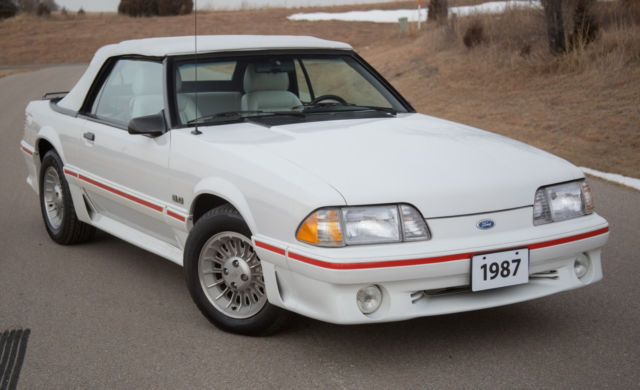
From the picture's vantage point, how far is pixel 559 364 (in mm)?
3670

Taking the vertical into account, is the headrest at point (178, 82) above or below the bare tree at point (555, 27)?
below

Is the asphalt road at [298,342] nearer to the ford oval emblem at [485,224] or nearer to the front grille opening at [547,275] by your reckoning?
the front grille opening at [547,275]

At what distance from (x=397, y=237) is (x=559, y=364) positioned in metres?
0.97

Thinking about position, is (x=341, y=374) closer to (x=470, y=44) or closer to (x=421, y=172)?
(x=421, y=172)

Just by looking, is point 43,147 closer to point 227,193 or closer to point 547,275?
point 227,193

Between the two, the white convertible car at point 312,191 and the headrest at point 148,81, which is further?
the headrest at point 148,81

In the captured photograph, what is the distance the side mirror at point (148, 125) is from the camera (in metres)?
4.53

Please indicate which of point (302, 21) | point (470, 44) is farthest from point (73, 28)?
point (470, 44)

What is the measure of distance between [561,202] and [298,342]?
58.7 inches

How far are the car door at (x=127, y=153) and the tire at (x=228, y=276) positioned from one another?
1.67 ft

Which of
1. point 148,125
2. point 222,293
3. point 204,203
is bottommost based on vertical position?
point 222,293


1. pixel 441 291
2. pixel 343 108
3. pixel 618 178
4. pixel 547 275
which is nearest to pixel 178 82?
pixel 343 108

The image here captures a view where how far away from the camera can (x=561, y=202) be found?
3951 mm

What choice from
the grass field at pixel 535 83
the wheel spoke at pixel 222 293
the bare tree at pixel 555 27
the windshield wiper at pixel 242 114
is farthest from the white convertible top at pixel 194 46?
the bare tree at pixel 555 27
